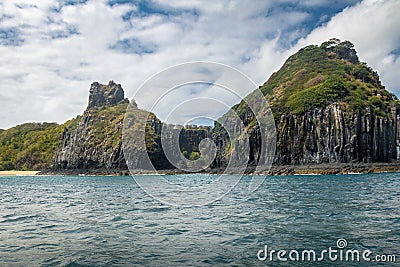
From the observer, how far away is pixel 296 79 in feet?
613

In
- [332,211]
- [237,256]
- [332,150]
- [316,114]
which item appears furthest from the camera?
[316,114]

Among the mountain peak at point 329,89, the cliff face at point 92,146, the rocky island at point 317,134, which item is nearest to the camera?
the rocky island at point 317,134

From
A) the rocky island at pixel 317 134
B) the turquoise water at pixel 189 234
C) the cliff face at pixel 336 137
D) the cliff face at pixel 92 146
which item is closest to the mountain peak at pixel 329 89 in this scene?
the rocky island at pixel 317 134

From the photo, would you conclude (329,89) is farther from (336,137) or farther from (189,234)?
(189,234)

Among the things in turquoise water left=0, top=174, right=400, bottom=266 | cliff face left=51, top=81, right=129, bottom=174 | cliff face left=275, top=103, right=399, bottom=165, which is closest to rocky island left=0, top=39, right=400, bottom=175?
cliff face left=275, top=103, right=399, bottom=165

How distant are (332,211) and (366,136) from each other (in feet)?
373

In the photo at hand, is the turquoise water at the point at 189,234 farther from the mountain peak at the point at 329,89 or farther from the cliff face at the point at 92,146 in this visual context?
the cliff face at the point at 92,146

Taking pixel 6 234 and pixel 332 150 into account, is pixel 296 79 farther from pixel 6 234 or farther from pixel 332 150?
pixel 6 234

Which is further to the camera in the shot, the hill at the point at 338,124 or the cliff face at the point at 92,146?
the cliff face at the point at 92,146

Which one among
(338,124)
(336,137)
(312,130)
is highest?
(338,124)

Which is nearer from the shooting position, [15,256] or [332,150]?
[15,256]

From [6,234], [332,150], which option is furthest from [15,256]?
[332,150]

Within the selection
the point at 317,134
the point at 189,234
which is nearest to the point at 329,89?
the point at 317,134

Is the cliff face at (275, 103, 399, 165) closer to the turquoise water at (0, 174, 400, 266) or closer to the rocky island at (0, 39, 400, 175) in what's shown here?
the rocky island at (0, 39, 400, 175)
